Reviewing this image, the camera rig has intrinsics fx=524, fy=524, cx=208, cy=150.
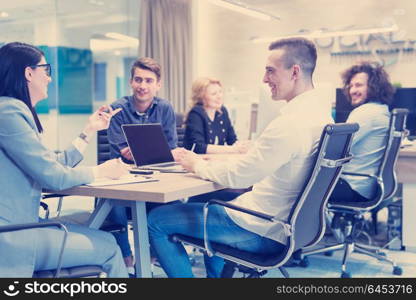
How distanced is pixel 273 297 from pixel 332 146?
0.63 m

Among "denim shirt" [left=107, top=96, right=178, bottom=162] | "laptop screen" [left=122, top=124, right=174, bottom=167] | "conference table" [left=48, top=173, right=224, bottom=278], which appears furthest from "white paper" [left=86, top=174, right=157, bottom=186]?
"denim shirt" [left=107, top=96, right=178, bottom=162]

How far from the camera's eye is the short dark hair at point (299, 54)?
2.23m

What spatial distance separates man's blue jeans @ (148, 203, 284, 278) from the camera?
7.22ft

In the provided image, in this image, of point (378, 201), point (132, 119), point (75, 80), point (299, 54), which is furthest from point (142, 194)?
point (75, 80)

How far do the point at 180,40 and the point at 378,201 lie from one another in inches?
196

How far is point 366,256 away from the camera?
13.0ft

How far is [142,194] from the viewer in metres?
2.00

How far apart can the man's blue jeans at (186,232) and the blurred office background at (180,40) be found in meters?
3.30

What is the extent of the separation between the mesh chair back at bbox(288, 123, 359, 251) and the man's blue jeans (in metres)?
0.17

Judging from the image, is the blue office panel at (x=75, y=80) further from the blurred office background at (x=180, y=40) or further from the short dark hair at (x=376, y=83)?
the short dark hair at (x=376, y=83)

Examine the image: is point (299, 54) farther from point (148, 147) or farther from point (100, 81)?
point (100, 81)

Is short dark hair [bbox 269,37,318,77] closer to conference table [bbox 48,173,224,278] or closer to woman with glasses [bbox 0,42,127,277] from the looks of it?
conference table [bbox 48,173,224,278]

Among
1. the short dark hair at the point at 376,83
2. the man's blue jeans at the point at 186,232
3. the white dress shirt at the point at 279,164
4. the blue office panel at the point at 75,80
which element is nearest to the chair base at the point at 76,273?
the man's blue jeans at the point at 186,232

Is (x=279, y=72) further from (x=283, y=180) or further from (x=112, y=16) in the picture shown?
(x=112, y=16)
